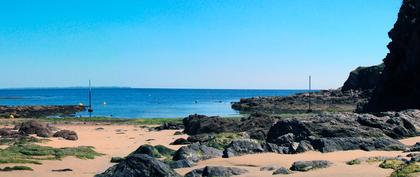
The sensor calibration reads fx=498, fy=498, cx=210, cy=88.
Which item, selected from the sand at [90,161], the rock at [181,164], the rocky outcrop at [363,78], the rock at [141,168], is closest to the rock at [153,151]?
the sand at [90,161]

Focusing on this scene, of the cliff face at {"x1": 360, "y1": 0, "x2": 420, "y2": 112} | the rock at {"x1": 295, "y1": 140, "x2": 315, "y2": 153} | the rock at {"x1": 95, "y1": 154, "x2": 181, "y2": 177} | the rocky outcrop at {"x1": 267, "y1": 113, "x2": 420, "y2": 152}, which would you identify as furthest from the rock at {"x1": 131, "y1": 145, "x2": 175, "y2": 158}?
the cliff face at {"x1": 360, "y1": 0, "x2": 420, "y2": 112}

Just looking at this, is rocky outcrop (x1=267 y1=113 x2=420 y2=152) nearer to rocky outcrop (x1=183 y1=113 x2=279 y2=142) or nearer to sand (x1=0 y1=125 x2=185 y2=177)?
sand (x1=0 y1=125 x2=185 y2=177)

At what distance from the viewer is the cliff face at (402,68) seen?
134ft

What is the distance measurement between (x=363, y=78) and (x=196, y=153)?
3835 inches

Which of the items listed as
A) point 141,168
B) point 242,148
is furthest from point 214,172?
point 242,148

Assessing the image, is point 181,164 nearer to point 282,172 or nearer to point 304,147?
point 282,172

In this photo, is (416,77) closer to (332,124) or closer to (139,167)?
(332,124)

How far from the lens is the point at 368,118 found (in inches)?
949

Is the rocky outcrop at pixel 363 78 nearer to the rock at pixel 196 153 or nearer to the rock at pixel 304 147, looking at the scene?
the rock at pixel 304 147

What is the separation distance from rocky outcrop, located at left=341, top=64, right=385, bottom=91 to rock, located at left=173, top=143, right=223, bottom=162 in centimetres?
8802

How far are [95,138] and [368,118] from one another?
1790 cm

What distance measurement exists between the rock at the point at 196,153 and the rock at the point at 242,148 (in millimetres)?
532

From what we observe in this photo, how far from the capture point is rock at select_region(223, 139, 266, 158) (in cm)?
1897

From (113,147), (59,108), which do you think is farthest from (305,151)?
(59,108)
